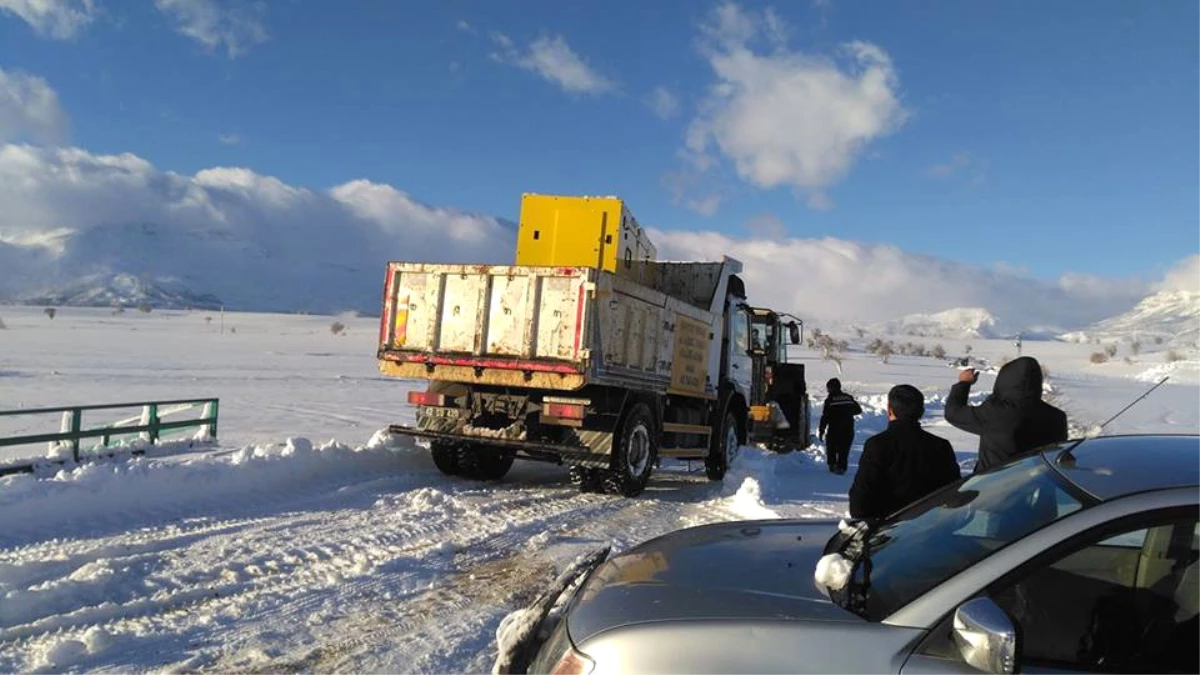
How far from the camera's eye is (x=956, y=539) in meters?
2.78

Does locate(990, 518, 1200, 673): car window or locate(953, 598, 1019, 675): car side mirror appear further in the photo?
locate(990, 518, 1200, 673): car window

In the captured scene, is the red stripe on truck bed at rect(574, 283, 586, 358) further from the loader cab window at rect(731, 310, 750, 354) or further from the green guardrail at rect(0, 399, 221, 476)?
the green guardrail at rect(0, 399, 221, 476)

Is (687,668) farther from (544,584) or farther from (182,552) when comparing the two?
(182,552)

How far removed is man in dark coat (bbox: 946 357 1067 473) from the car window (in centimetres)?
236

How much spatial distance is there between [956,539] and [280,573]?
466cm

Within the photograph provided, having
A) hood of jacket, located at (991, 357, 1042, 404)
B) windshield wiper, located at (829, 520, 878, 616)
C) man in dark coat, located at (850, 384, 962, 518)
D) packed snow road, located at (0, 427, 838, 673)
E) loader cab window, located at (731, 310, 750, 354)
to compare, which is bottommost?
packed snow road, located at (0, 427, 838, 673)

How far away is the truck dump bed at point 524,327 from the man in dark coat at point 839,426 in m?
3.95

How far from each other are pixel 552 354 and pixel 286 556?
11.6 feet

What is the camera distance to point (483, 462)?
33.7ft

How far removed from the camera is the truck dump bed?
28.3ft

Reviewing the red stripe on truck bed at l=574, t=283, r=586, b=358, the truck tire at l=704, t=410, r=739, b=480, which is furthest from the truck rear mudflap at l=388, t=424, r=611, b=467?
the truck tire at l=704, t=410, r=739, b=480

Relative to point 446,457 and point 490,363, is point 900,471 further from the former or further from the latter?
point 446,457

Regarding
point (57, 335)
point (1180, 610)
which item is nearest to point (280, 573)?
point (1180, 610)

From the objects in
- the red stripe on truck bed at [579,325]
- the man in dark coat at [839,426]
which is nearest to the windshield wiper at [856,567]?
the red stripe on truck bed at [579,325]
